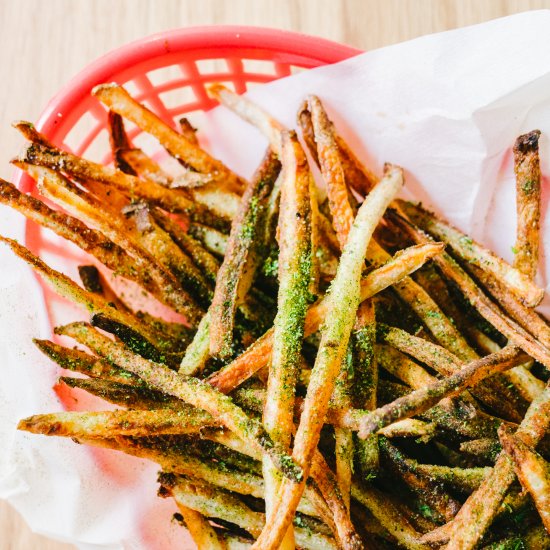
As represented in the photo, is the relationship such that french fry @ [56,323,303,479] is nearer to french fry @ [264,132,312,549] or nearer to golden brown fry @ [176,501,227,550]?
french fry @ [264,132,312,549]

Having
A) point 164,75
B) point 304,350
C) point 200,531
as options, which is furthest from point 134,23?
point 200,531

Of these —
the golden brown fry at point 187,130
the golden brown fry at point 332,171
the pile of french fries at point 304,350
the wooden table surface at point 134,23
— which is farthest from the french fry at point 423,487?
the wooden table surface at point 134,23

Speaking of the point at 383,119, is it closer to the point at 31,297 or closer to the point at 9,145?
the point at 31,297

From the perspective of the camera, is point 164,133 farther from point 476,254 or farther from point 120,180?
point 476,254

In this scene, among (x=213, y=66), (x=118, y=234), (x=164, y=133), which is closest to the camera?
(x=118, y=234)

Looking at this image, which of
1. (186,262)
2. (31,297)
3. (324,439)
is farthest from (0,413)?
(324,439)

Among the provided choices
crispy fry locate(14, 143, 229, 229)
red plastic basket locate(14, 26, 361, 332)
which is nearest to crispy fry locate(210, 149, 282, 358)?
crispy fry locate(14, 143, 229, 229)

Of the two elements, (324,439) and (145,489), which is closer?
(324,439)

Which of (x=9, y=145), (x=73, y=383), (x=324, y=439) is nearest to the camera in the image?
(x=73, y=383)
